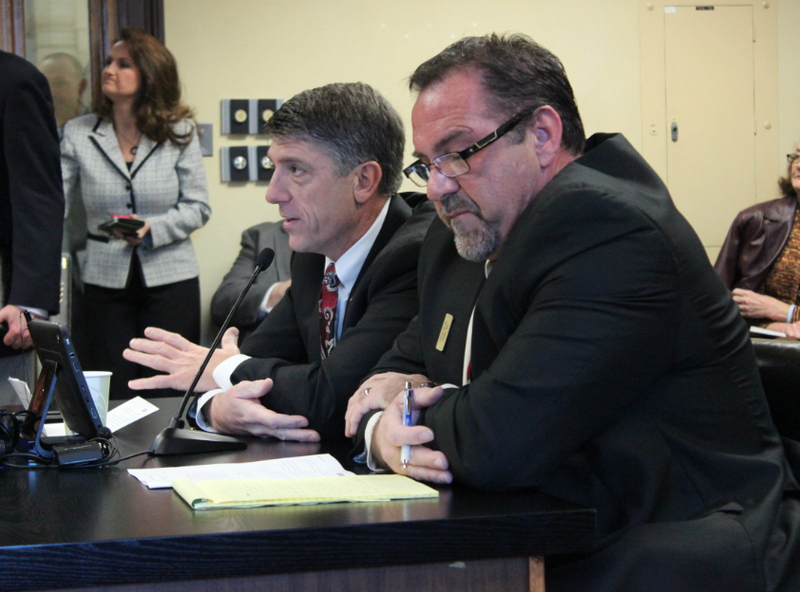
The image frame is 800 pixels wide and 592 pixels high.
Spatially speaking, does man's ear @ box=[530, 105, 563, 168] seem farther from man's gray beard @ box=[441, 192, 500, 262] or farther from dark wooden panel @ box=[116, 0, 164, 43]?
dark wooden panel @ box=[116, 0, 164, 43]

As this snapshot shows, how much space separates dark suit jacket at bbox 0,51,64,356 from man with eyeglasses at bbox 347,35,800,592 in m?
1.45

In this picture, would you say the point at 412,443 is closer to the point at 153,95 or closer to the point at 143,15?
the point at 153,95

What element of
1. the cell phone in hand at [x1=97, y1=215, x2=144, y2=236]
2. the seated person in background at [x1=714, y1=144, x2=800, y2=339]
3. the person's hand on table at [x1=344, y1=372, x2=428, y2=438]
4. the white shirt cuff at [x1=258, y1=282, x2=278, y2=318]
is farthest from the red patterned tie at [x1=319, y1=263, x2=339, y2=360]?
the seated person in background at [x1=714, y1=144, x2=800, y2=339]

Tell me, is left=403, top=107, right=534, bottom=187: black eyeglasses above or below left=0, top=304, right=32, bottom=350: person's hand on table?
above

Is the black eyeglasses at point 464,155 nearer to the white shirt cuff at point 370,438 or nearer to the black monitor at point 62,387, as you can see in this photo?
the white shirt cuff at point 370,438

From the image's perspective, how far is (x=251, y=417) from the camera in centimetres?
160

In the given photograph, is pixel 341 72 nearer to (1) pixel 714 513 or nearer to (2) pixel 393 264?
(2) pixel 393 264

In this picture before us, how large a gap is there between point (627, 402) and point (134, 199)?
304 centimetres

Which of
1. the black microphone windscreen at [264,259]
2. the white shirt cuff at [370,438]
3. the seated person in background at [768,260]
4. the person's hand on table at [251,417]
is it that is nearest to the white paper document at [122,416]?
the person's hand on table at [251,417]

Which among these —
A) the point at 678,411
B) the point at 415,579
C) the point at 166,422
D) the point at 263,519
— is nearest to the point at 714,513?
the point at 678,411

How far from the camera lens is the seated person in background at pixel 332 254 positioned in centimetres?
186

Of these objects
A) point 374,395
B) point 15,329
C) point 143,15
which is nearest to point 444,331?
point 374,395

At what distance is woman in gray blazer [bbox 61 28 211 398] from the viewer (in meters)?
3.72

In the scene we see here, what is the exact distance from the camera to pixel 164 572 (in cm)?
90
